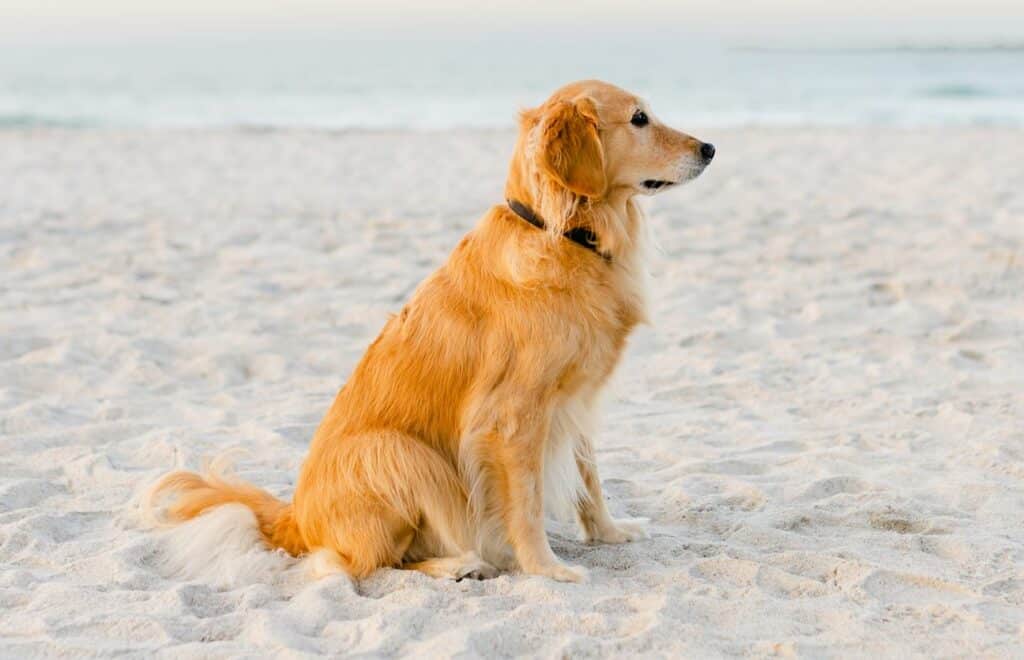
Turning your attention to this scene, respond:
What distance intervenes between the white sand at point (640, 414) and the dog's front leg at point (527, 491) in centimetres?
9

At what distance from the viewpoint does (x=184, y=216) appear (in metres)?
9.61

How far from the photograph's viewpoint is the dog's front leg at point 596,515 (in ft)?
12.1

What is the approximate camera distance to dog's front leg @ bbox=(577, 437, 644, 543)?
12.1ft

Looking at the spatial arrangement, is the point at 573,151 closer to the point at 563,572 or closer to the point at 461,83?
the point at 563,572

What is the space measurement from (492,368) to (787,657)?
115cm

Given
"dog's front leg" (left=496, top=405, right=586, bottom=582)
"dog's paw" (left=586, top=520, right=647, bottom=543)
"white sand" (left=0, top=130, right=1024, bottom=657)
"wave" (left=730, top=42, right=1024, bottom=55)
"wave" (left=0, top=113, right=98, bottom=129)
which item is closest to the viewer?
"white sand" (left=0, top=130, right=1024, bottom=657)

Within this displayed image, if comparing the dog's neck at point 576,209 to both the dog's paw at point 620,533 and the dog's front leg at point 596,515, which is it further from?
the dog's paw at point 620,533

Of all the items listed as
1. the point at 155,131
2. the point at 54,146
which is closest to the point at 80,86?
the point at 155,131

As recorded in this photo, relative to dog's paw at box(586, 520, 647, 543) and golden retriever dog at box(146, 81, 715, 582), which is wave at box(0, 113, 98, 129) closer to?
golden retriever dog at box(146, 81, 715, 582)

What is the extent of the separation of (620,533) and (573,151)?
1.28m

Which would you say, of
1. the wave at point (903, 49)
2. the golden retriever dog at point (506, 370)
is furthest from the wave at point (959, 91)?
the golden retriever dog at point (506, 370)

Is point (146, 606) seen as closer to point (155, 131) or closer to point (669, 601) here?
point (669, 601)

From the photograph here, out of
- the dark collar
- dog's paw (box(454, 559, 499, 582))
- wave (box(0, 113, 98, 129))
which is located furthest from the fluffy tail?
wave (box(0, 113, 98, 129))

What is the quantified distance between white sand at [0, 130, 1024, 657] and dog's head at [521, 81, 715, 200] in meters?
1.18
